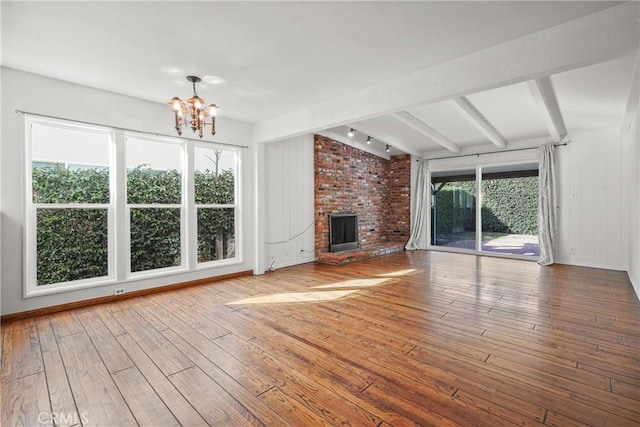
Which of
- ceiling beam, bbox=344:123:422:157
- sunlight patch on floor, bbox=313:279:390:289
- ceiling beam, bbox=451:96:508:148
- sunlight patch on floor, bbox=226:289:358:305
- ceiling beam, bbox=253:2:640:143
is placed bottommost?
sunlight patch on floor, bbox=226:289:358:305

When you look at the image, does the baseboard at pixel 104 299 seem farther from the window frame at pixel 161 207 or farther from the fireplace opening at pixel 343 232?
the fireplace opening at pixel 343 232

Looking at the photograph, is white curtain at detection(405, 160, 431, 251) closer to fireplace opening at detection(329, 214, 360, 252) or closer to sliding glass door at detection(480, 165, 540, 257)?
sliding glass door at detection(480, 165, 540, 257)

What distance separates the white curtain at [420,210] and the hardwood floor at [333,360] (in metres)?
4.16

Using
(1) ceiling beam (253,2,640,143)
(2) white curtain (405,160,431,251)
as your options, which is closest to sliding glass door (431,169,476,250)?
(2) white curtain (405,160,431,251)

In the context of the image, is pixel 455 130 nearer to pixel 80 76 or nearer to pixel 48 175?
pixel 80 76

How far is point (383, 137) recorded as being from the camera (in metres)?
6.82

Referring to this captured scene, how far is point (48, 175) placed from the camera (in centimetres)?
360

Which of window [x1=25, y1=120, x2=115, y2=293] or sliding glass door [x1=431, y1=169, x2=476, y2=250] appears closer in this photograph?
window [x1=25, y1=120, x2=115, y2=293]

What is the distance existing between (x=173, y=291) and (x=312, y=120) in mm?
3288

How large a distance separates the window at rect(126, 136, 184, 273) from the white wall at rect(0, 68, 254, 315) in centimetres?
27

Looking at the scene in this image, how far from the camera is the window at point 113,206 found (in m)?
3.54

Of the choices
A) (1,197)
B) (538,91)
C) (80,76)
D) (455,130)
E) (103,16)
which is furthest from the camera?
(455,130)

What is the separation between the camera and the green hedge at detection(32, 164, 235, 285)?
3.59 m

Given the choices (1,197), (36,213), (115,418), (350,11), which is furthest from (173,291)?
(350,11)
